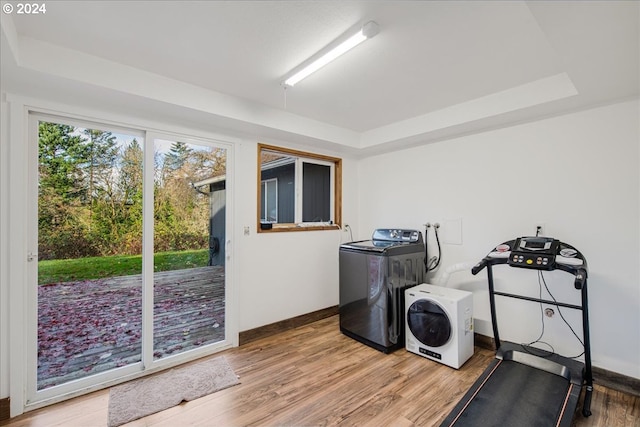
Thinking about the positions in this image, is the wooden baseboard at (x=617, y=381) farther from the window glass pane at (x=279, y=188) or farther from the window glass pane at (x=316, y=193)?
the window glass pane at (x=279, y=188)

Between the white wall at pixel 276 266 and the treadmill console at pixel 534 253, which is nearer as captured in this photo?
the treadmill console at pixel 534 253

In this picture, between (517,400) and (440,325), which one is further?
(440,325)

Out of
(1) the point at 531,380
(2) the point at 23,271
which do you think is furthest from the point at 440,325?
(2) the point at 23,271

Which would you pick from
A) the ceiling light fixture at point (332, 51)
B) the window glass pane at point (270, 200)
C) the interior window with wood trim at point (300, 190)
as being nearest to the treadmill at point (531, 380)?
the ceiling light fixture at point (332, 51)

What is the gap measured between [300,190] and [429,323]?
7.30ft

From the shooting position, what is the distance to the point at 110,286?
255cm

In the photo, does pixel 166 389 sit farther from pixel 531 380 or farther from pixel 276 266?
pixel 531 380

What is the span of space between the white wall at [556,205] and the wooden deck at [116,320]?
269cm

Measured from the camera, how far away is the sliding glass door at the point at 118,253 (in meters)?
2.29

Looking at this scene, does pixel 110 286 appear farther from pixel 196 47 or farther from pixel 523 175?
pixel 523 175

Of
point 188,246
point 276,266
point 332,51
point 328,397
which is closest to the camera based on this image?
point 332,51

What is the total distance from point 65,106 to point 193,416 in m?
2.58

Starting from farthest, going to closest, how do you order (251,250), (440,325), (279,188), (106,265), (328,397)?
(279,188), (251,250), (440,325), (106,265), (328,397)

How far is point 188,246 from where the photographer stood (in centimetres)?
298
